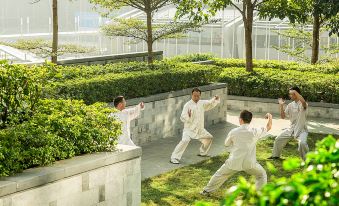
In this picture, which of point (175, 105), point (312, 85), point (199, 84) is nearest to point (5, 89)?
point (175, 105)

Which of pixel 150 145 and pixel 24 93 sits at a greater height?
pixel 24 93

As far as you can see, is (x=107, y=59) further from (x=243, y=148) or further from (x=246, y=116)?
(x=243, y=148)

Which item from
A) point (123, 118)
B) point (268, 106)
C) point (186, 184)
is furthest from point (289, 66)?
point (123, 118)

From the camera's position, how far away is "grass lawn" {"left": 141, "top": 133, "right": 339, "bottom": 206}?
10914mm

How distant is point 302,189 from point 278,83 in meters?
17.2

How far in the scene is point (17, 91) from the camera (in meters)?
8.78

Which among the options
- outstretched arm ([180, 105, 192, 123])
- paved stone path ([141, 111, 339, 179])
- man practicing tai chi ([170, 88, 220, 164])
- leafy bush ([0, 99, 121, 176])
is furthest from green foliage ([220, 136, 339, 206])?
outstretched arm ([180, 105, 192, 123])

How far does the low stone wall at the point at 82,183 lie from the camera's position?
7.67 m

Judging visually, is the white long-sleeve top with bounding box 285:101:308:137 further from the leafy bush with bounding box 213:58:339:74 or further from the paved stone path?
the leafy bush with bounding box 213:58:339:74

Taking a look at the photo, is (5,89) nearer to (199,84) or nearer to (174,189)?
(174,189)

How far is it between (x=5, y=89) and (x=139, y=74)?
26.2 ft

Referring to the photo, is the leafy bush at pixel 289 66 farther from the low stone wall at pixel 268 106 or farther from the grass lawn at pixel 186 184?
the grass lawn at pixel 186 184

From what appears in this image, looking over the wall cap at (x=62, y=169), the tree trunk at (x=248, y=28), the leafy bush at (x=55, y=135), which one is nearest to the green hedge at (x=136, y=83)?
the tree trunk at (x=248, y=28)

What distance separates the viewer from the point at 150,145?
51.0ft
